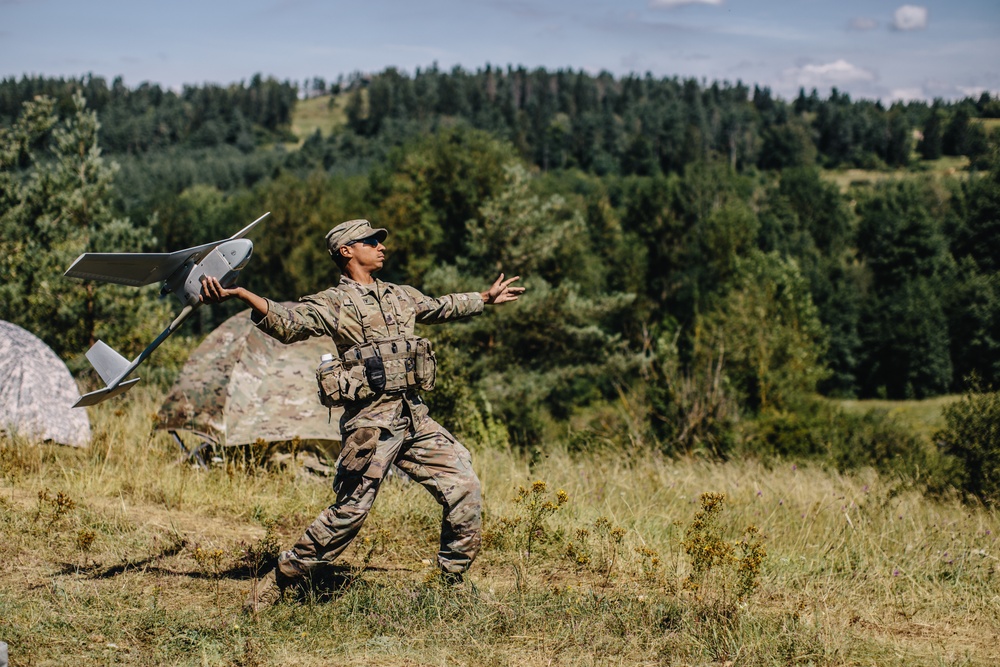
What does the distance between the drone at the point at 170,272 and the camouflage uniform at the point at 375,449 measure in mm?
378

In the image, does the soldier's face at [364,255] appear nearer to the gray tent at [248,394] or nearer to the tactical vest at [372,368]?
the tactical vest at [372,368]

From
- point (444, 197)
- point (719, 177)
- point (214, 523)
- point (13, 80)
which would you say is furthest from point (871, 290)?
point (13, 80)

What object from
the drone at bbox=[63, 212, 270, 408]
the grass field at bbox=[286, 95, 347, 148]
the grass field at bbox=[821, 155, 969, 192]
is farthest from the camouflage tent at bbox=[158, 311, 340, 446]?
the grass field at bbox=[286, 95, 347, 148]

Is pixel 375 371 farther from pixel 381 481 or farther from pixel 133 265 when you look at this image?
pixel 133 265

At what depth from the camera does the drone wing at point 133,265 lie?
169 inches

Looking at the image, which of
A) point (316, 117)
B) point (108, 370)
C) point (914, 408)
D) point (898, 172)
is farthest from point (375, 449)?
point (316, 117)

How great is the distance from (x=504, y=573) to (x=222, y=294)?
104 inches

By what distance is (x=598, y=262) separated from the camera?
44.9 metres

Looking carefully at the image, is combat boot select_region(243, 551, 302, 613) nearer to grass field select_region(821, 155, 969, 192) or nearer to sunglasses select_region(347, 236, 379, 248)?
sunglasses select_region(347, 236, 379, 248)

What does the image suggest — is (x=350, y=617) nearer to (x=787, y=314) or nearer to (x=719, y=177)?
(x=787, y=314)

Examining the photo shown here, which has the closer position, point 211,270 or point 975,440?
point 211,270

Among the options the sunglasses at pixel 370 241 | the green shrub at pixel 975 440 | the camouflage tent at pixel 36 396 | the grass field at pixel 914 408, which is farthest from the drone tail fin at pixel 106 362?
the grass field at pixel 914 408

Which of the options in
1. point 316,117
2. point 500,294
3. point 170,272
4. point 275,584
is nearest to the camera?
point 170,272

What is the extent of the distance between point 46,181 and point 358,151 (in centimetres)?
9271
